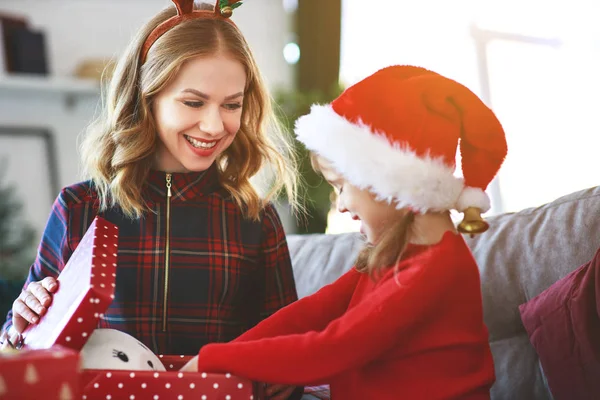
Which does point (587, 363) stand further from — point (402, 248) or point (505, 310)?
point (402, 248)

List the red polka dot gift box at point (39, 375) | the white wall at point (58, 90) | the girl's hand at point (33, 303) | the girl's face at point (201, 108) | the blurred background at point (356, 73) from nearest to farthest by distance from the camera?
the red polka dot gift box at point (39, 375), the girl's hand at point (33, 303), the girl's face at point (201, 108), the blurred background at point (356, 73), the white wall at point (58, 90)

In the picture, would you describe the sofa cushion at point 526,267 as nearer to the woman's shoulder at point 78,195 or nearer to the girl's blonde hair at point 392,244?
the girl's blonde hair at point 392,244

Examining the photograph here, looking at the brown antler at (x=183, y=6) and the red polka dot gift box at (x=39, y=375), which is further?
the brown antler at (x=183, y=6)

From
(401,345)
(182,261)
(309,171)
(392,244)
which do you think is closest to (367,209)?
(392,244)

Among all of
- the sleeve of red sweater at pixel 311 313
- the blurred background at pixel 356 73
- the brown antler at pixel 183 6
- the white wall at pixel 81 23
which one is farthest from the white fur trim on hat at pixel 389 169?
the white wall at pixel 81 23

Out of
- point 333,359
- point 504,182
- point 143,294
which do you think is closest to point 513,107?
point 504,182

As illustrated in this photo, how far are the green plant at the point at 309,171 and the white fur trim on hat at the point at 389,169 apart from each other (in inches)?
88.0

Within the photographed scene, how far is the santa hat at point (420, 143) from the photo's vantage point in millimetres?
1015

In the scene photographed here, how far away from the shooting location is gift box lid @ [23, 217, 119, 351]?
3.06 ft

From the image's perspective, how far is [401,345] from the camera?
1.04 meters

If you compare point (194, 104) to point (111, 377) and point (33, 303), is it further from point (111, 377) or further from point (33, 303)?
point (111, 377)

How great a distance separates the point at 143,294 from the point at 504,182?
2446 mm

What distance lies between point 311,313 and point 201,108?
48cm

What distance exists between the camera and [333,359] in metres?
0.96
